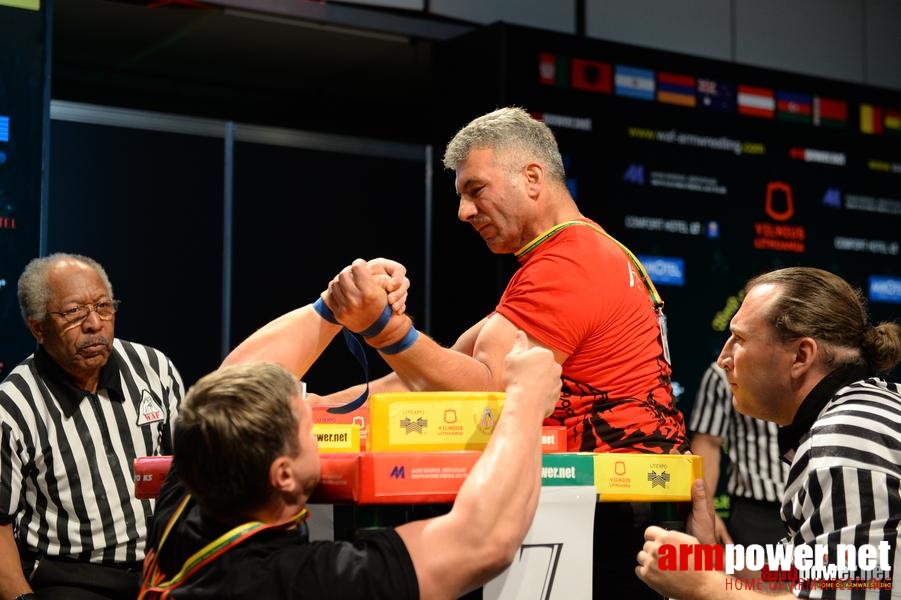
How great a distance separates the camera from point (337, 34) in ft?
17.6

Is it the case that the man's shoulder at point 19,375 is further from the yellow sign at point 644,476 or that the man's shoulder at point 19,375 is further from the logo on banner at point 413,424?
the yellow sign at point 644,476

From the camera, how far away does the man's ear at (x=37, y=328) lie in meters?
3.59

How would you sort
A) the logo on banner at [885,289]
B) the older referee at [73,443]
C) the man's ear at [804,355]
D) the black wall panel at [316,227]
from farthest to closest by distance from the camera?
1. the logo on banner at [885,289]
2. the black wall panel at [316,227]
3. the older referee at [73,443]
4. the man's ear at [804,355]

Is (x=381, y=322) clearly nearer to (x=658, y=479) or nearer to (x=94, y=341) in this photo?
(x=658, y=479)

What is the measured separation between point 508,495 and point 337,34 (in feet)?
13.2

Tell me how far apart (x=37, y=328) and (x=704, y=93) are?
134 inches

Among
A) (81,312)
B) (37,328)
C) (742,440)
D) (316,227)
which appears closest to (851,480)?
(81,312)

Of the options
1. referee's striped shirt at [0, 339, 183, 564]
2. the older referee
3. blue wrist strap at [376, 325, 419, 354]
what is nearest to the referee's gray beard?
the older referee

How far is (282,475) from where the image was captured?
5.66 feet

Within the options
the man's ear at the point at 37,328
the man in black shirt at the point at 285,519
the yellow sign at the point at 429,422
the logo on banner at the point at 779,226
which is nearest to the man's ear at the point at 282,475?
the man in black shirt at the point at 285,519

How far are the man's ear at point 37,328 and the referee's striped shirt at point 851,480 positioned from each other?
2.48 meters

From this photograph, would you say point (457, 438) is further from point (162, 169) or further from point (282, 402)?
point (162, 169)

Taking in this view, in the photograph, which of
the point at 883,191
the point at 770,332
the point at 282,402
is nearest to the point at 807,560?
the point at 770,332

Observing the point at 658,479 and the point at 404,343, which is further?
the point at 404,343
